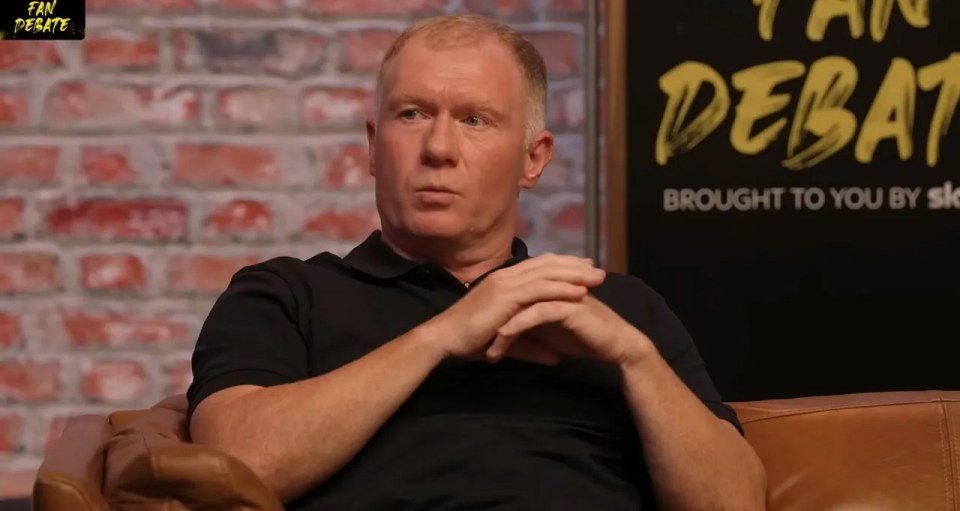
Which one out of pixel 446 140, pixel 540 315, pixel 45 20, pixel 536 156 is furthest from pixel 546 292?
pixel 45 20

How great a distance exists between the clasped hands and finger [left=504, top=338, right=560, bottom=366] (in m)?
0.02

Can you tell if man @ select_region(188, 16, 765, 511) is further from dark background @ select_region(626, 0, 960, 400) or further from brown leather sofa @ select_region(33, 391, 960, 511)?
dark background @ select_region(626, 0, 960, 400)

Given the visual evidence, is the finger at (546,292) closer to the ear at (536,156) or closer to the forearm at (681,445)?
the forearm at (681,445)

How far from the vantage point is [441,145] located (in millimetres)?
1808

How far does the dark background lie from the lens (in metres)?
2.39

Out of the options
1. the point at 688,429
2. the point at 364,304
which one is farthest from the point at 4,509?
the point at 688,429

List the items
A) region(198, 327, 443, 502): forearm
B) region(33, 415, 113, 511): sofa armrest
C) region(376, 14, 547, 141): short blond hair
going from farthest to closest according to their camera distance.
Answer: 1. region(376, 14, 547, 141): short blond hair
2. region(198, 327, 443, 502): forearm
3. region(33, 415, 113, 511): sofa armrest

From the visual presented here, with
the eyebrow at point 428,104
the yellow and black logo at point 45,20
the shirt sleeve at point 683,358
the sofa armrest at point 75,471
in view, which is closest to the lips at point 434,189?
the eyebrow at point 428,104

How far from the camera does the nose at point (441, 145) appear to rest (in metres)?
1.81

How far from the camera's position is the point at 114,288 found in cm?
260

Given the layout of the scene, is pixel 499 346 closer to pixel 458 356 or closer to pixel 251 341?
pixel 458 356

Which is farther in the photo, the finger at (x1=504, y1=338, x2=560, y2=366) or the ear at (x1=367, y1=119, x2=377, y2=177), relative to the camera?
the ear at (x1=367, y1=119, x2=377, y2=177)

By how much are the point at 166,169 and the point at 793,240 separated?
115 cm

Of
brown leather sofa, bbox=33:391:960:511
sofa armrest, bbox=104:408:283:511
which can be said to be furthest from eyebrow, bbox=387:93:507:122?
sofa armrest, bbox=104:408:283:511
